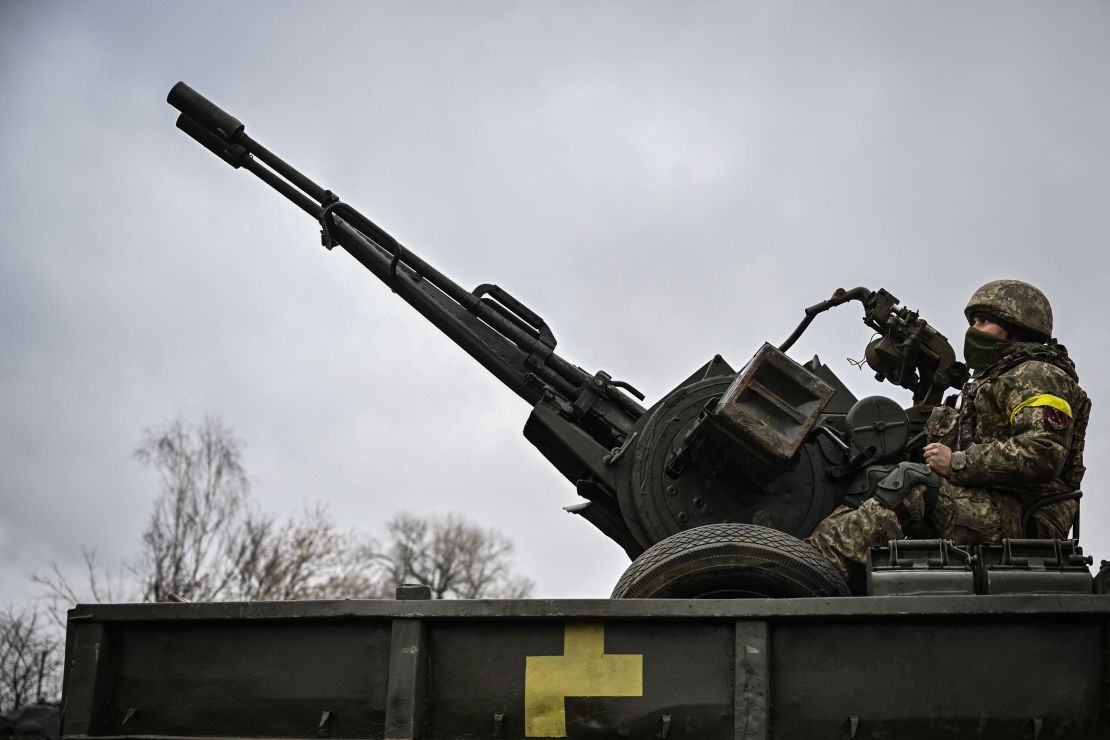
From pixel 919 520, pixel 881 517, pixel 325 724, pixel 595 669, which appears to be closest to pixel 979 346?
pixel 919 520

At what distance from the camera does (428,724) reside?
358cm

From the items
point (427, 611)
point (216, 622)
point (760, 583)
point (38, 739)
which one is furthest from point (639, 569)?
point (38, 739)

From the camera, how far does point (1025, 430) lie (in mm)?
4578

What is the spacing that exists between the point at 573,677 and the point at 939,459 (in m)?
1.88

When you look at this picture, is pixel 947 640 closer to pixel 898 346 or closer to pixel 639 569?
pixel 639 569

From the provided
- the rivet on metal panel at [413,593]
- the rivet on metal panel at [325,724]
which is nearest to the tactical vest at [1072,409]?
the rivet on metal panel at [413,593]

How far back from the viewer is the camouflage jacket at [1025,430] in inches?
177

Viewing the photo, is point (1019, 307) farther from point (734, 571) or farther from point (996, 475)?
point (734, 571)

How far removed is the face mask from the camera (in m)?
5.08

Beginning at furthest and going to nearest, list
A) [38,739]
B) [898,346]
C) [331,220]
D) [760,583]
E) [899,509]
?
[38,739] → [331,220] → [898,346] → [899,509] → [760,583]

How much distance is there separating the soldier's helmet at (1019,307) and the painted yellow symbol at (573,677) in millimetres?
2445

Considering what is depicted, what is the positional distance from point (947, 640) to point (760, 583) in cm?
70

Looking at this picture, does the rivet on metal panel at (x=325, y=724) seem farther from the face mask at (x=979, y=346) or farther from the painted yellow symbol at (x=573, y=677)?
the face mask at (x=979, y=346)

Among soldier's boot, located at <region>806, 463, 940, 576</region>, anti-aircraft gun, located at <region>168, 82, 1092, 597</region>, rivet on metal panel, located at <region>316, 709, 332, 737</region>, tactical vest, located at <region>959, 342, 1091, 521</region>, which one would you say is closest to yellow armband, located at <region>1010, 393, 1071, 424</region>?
tactical vest, located at <region>959, 342, 1091, 521</region>
